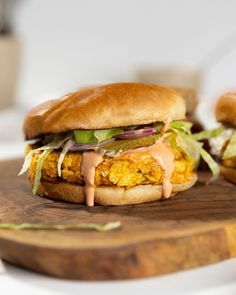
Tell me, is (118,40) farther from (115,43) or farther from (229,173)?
(229,173)

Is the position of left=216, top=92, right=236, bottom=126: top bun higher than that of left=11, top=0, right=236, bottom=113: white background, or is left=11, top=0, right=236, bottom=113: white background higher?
left=216, top=92, right=236, bottom=126: top bun

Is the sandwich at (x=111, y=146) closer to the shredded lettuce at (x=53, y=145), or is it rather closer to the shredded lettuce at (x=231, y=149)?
the shredded lettuce at (x=53, y=145)

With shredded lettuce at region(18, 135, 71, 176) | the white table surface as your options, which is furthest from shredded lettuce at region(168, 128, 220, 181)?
the white table surface

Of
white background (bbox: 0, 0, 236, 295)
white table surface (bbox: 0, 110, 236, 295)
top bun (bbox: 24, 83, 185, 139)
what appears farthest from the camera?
white background (bbox: 0, 0, 236, 295)

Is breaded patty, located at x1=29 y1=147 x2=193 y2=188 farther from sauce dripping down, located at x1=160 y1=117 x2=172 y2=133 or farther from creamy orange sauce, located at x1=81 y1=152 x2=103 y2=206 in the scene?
sauce dripping down, located at x1=160 y1=117 x2=172 y2=133

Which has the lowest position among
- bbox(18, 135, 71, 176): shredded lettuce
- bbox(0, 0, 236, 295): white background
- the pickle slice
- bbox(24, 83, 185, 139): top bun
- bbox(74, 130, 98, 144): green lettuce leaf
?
bbox(0, 0, 236, 295): white background

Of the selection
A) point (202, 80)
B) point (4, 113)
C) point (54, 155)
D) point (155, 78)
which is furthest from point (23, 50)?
point (54, 155)
